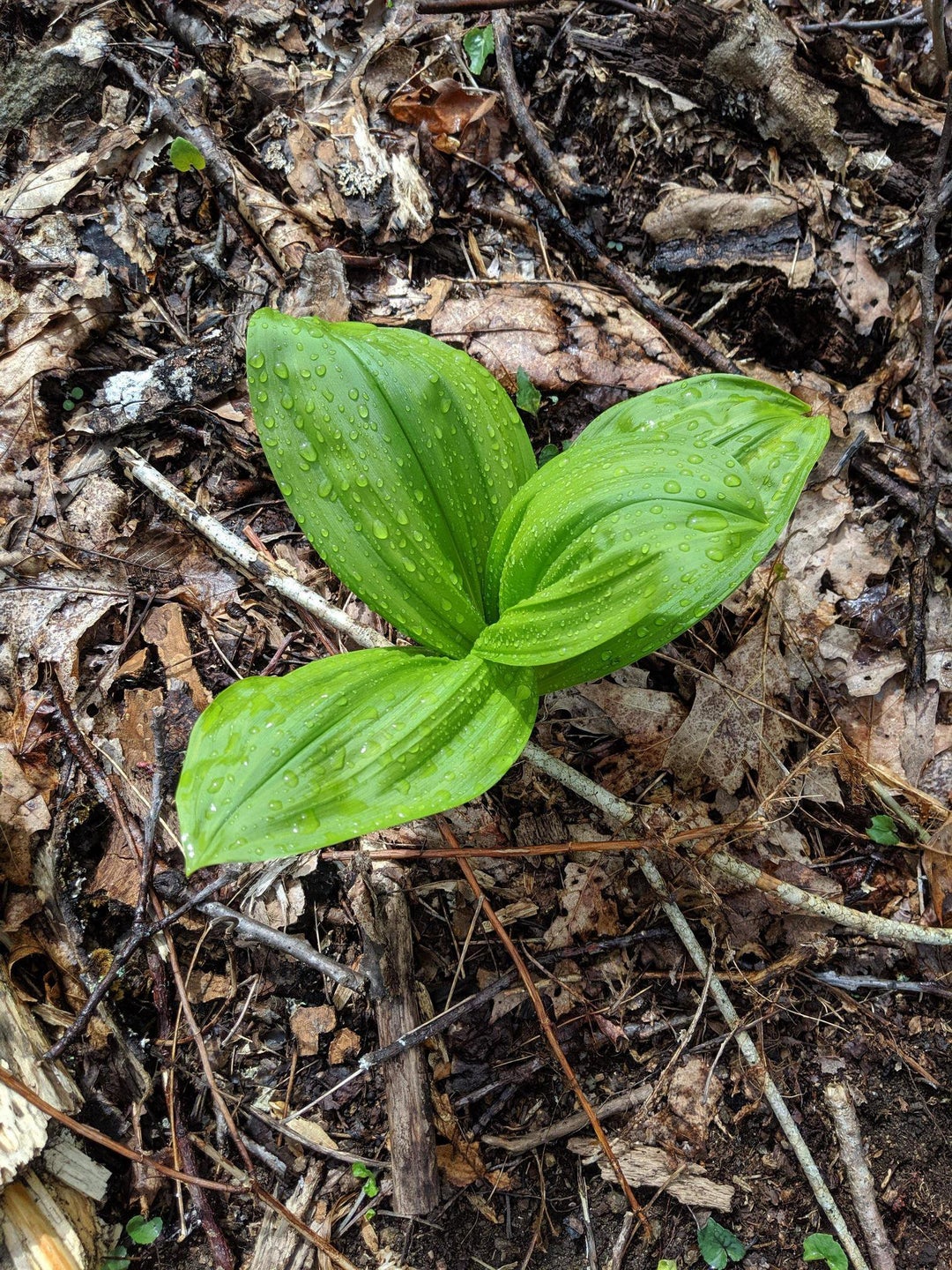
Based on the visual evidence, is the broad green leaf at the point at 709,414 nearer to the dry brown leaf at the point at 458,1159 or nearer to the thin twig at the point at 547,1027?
the thin twig at the point at 547,1027

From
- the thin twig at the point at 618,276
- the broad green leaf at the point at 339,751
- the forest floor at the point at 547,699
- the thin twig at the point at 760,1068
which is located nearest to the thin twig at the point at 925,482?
the forest floor at the point at 547,699

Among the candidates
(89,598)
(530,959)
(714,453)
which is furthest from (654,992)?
(89,598)

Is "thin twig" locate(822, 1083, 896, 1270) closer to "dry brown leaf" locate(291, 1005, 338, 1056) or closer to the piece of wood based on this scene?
the piece of wood

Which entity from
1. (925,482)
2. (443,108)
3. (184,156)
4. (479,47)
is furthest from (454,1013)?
(479,47)

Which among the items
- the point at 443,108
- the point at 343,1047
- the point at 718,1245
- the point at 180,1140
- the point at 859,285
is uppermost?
the point at 443,108

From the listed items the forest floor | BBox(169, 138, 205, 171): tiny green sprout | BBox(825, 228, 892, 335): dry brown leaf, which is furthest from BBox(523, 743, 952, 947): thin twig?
BBox(169, 138, 205, 171): tiny green sprout

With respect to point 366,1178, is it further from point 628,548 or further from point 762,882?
point 628,548

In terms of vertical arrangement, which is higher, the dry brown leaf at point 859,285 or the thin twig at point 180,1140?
the dry brown leaf at point 859,285
